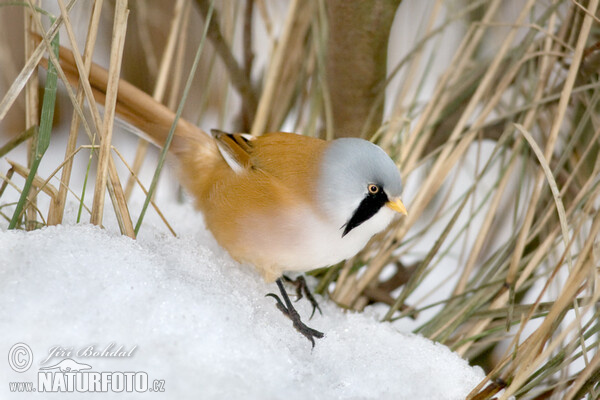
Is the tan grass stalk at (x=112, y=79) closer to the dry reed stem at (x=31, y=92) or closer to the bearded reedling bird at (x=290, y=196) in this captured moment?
the dry reed stem at (x=31, y=92)

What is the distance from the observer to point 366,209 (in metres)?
1.45

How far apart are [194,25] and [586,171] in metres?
1.75

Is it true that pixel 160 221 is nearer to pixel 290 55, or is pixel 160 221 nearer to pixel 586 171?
pixel 290 55

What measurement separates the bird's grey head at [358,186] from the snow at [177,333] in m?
0.27

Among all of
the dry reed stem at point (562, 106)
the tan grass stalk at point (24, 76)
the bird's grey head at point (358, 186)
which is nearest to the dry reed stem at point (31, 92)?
the tan grass stalk at point (24, 76)

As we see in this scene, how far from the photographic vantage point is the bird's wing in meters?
1.63

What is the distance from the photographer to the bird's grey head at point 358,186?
4.64 feet

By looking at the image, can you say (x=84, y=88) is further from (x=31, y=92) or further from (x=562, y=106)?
(x=562, y=106)

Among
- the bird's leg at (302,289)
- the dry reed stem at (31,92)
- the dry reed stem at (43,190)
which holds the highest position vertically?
the dry reed stem at (31,92)

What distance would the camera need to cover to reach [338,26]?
5.82 feet

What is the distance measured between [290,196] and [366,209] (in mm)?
186

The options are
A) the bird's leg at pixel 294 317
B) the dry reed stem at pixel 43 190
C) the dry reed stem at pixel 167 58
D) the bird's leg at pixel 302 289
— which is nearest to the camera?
the dry reed stem at pixel 43 190

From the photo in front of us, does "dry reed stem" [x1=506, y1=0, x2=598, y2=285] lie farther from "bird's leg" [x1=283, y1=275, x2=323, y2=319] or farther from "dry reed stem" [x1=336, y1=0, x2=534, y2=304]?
"bird's leg" [x1=283, y1=275, x2=323, y2=319]
